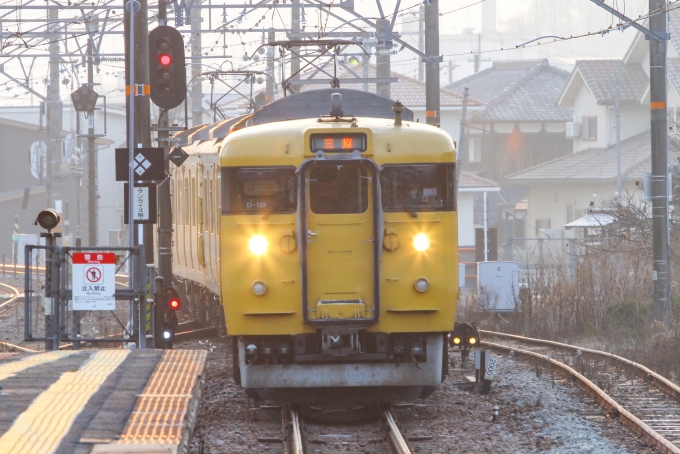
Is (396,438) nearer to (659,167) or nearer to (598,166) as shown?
(659,167)

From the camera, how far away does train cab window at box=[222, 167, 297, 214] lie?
31.5ft

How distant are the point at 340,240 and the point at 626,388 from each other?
406 centimetres

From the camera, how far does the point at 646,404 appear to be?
1055 centimetres

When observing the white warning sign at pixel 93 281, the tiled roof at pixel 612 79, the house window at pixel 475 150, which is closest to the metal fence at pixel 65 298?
the white warning sign at pixel 93 281

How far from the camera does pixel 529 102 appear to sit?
53312 mm

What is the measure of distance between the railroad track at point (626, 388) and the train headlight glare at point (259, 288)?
3405 millimetres

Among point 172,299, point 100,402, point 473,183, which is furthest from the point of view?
point 473,183

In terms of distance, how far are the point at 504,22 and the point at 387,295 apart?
10679 cm

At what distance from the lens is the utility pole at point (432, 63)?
56.4ft

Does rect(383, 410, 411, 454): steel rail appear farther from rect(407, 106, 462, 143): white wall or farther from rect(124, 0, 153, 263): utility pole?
rect(407, 106, 462, 143): white wall

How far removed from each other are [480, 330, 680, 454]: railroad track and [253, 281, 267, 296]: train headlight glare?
3.41m

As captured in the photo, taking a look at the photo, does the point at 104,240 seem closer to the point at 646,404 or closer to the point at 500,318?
the point at 500,318

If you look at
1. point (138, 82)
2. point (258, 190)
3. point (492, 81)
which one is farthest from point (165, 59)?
point (492, 81)

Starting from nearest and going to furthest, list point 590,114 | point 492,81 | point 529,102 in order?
point 590,114 → point 529,102 → point 492,81
